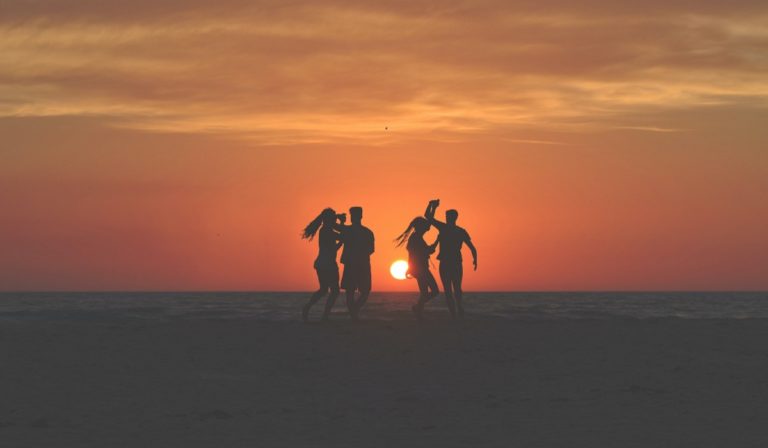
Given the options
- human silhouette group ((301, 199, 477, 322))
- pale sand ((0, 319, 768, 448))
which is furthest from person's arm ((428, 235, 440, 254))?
pale sand ((0, 319, 768, 448))

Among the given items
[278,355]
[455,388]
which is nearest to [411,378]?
[455,388]

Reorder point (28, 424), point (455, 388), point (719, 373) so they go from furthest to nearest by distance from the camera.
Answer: point (719, 373)
point (455, 388)
point (28, 424)

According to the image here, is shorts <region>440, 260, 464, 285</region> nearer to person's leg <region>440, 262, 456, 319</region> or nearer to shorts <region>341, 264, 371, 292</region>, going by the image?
person's leg <region>440, 262, 456, 319</region>

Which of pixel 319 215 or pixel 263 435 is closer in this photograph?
pixel 263 435

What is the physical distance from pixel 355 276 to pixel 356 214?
1.18 m

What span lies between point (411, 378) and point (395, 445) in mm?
3917

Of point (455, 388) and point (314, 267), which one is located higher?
point (314, 267)

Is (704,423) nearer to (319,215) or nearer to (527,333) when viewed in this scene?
(527,333)

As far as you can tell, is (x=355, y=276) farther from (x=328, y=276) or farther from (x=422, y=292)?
(x=422, y=292)

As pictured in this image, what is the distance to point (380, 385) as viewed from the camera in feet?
47.8

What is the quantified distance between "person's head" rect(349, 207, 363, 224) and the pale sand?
7.26ft

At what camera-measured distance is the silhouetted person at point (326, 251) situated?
2106 cm

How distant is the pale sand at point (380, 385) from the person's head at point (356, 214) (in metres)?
2.21

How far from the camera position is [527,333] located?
18844 mm
